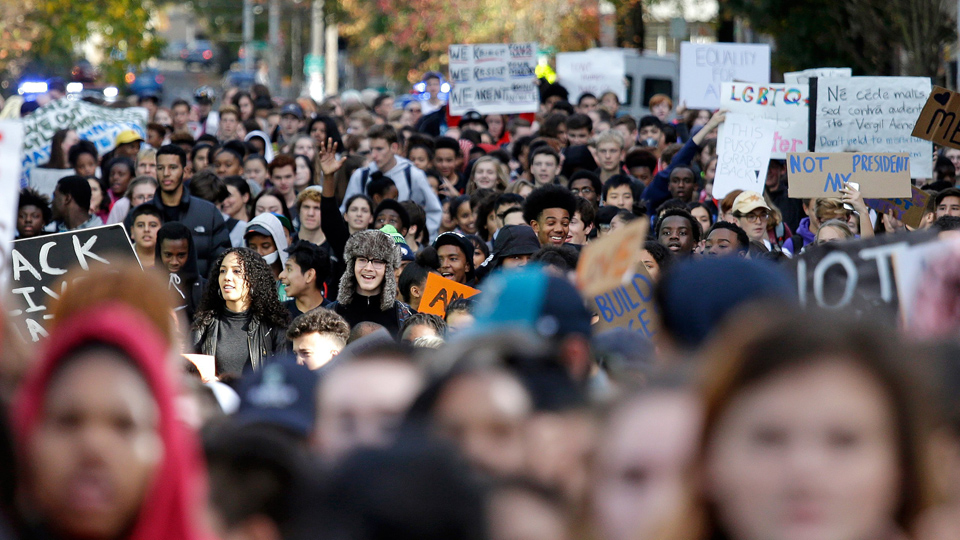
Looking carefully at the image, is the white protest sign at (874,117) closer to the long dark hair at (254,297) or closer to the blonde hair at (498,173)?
the blonde hair at (498,173)

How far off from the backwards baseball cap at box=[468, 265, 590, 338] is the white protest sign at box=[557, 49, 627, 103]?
17.8m

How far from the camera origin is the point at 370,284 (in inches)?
305

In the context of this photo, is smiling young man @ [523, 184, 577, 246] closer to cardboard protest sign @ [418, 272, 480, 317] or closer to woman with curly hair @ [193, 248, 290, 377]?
cardboard protest sign @ [418, 272, 480, 317]

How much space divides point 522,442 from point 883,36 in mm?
17888

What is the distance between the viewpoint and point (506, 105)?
52.7 ft

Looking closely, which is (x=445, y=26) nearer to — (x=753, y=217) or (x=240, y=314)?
(x=753, y=217)

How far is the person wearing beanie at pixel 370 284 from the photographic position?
774 centimetres

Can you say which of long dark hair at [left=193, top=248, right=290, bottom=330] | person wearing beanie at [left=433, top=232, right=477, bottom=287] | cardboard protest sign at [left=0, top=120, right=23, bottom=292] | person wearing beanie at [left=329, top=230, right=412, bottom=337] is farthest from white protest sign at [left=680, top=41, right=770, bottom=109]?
cardboard protest sign at [left=0, top=120, right=23, bottom=292]

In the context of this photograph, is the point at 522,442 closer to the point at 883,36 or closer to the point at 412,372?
the point at 412,372

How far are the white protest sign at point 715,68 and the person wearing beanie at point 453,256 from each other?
8512 mm

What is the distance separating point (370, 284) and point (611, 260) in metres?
4.83

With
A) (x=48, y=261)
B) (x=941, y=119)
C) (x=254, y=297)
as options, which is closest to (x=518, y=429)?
(x=48, y=261)

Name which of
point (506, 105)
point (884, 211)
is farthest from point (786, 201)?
point (506, 105)

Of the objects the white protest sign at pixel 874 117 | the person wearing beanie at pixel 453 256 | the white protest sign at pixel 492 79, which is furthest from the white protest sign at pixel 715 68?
the person wearing beanie at pixel 453 256
